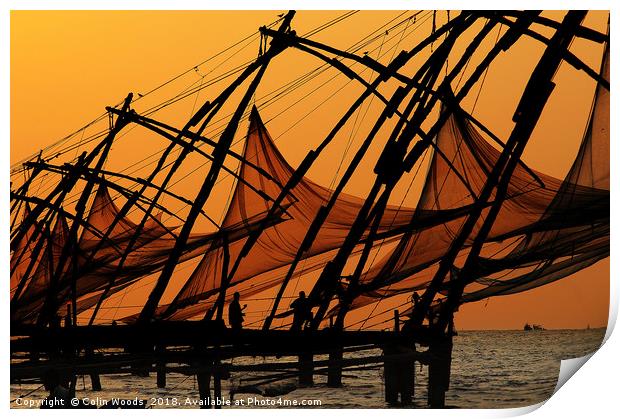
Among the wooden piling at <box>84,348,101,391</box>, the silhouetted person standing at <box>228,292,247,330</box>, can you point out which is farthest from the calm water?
the silhouetted person standing at <box>228,292,247,330</box>

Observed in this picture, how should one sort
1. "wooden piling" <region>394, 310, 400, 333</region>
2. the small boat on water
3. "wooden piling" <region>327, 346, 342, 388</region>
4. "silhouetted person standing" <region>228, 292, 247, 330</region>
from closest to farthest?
1. the small boat on water
2. "wooden piling" <region>327, 346, 342, 388</region>
3. "silhouetted person standing" <region>228, 292, 247, 330</region>
4. "wooden piling" <region>394, 310, 400, 333</region>

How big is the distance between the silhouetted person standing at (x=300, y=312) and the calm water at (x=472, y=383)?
27cm

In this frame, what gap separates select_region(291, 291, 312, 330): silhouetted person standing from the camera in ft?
30.3

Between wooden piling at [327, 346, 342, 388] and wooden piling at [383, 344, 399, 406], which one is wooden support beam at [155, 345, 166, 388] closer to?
wooden piling at [327, 346, 342, 388]

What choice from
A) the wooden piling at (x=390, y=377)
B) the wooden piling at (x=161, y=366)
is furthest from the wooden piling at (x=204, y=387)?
the wooden piling at (x=390, y=377)

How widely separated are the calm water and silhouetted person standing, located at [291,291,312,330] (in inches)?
10.8

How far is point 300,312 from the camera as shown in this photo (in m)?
9.26

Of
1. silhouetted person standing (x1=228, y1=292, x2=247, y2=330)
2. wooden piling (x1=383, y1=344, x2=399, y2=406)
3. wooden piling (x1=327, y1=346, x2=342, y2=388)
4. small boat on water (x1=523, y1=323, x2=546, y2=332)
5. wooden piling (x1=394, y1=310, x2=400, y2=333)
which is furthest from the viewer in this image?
wooden piling (x1=394, y1=310, x2=400, y2=333)

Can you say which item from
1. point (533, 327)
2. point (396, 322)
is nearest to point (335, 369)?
point (396, 322)

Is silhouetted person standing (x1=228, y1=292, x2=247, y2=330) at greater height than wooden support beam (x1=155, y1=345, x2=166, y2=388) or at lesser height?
greater

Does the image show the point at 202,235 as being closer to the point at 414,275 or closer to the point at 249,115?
the point at 249,115

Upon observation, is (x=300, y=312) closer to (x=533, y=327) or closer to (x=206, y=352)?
(x=206, y=352)

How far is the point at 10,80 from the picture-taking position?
8.82 m
